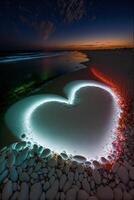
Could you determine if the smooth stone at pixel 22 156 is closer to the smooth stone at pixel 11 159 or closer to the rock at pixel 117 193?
the smooth stone at pixel 11 159

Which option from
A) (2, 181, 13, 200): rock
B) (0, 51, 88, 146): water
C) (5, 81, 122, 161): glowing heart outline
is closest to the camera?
(2, 181, 13, 200): rock

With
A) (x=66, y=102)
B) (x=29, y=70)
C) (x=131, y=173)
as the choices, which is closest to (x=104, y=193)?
(x=131, y=173)

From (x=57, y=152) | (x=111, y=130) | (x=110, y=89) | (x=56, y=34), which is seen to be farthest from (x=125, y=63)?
(x=57, y=152)

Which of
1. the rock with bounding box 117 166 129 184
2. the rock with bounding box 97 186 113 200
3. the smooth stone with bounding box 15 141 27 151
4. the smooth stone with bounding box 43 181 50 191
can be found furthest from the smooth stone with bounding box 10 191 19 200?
the rock with bounding box 117 166 129 184

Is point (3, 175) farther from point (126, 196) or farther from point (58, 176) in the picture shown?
point (126, 196)

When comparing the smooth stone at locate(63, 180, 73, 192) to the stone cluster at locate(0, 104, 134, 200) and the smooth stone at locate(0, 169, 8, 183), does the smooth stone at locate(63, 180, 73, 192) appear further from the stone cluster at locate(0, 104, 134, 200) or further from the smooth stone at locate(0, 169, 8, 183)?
the smooth stone at locate(0, 169, 8, 183)

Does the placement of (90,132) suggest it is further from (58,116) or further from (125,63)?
(125,63)
